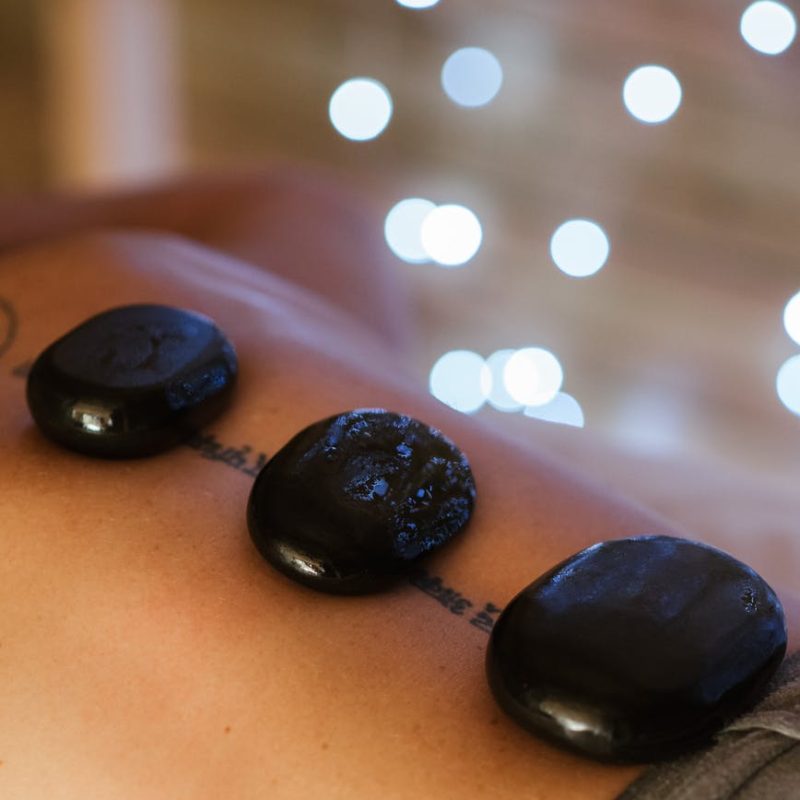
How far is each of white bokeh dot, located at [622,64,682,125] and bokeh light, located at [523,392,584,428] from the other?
0.64 metres

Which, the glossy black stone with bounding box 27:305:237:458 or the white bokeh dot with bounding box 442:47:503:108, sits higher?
the glossy black stone with bounding box 27:305:237:458

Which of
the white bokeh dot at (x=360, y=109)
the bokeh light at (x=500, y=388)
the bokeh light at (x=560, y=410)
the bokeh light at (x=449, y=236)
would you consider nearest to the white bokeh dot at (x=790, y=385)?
the bokeh light at (x=560, y=410)

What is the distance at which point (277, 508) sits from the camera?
62cm

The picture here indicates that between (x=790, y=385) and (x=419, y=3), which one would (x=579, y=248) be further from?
(x=419, y=3)

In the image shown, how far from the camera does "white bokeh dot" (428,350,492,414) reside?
1802 millimetres

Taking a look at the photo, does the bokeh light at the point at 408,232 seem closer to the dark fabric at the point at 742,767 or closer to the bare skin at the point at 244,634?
the bare skin at the point at 244,634

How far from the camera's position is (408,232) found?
2.14m

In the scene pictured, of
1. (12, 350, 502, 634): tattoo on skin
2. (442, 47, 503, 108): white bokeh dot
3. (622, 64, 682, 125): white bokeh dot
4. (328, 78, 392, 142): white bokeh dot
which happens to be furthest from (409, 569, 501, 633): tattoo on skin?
(328, 78, 392, 142): white bokeh dot

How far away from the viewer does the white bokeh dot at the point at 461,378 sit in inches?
70.9

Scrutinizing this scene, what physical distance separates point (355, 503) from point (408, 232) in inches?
61.9

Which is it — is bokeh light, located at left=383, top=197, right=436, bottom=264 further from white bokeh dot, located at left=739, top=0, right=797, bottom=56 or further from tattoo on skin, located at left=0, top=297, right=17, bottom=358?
tattoo on skin, located at left=0, top=297, right=17, bottom=358

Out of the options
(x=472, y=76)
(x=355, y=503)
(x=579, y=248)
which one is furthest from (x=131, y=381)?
(x=472, y=76)

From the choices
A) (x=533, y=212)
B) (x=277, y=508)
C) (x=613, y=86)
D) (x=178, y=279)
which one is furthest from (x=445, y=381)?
(x=277, y=508)

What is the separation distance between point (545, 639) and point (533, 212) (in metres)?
1.83
